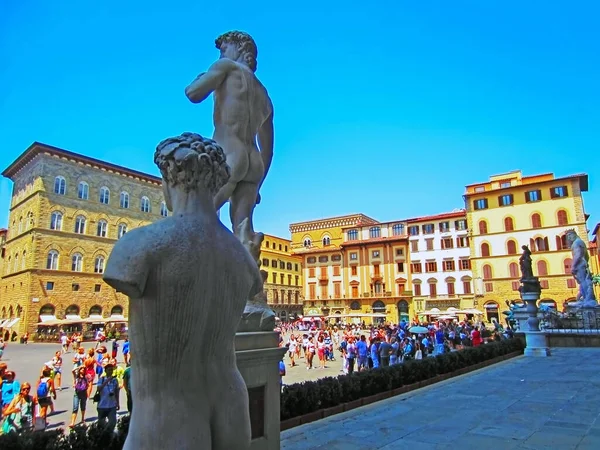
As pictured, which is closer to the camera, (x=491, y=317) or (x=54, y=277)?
(x=54, y=277)

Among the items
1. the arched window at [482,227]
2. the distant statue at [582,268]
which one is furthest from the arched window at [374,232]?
the distant statue at [582,268]

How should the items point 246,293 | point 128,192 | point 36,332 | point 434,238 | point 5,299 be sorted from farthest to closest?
point 434,238, point 128,192, point 5,299, point 36,332, point 246,293

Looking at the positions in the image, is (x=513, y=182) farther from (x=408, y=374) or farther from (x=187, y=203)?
(x=187, y=203)

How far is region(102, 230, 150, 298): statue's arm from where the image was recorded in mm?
1607

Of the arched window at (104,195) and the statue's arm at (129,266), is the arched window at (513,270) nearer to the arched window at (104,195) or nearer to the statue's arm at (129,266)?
the arched window at (104,195)

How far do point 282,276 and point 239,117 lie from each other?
77430 millimetres

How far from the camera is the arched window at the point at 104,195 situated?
154 ft

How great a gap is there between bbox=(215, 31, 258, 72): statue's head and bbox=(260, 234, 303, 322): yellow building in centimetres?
7044

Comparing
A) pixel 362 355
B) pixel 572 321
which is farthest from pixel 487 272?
pixel 362 355

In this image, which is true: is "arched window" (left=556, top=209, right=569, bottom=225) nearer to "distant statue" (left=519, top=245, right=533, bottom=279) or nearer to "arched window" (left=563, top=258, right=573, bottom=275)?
"arched window" (left=563, top=258, right=573, bottom=275)

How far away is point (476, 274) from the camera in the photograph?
2035 inches

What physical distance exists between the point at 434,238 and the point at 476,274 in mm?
8573

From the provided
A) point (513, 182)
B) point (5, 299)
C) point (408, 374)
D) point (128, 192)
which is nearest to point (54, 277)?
point (5, 299)

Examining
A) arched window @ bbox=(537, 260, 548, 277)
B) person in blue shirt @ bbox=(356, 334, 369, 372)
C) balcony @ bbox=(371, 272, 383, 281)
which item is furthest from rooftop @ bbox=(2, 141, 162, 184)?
arched window @ bbox=(537, 260, 548, 277)
